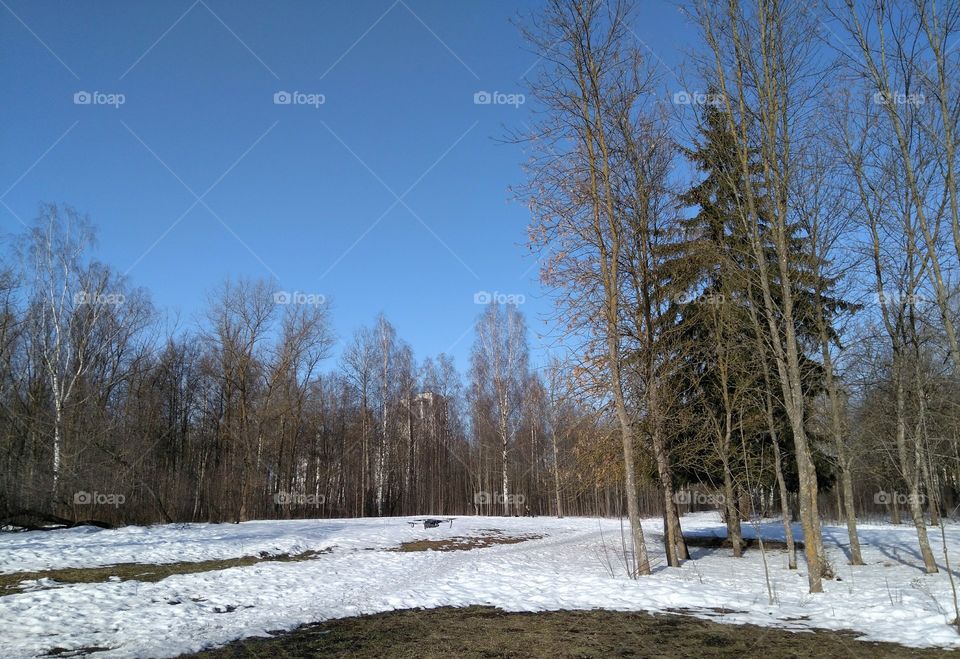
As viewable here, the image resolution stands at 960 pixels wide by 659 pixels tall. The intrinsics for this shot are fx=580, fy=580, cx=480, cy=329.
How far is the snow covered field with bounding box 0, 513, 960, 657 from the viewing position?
7.32m

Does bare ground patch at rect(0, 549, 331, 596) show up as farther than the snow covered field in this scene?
Yes

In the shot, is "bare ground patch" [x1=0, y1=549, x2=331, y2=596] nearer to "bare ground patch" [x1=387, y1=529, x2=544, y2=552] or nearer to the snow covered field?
the snow covered field

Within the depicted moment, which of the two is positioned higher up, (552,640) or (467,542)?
(552,640)

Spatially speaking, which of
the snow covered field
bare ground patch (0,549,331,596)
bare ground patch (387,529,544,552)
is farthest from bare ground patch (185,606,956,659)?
bare ground patch (387,529,544,552)

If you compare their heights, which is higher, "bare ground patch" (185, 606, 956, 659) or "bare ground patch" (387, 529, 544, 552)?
"bare ground patch" (185, 606, 956, 659)

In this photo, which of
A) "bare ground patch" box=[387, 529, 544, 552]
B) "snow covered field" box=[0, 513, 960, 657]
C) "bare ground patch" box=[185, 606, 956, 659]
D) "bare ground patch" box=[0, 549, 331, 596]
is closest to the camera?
"bare ground patch" box=[185, 606, 956, 659]

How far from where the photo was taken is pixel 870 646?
20.7ft

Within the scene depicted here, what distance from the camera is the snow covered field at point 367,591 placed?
7.32 meters

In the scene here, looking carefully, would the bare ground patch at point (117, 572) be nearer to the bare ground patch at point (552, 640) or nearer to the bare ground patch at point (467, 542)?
the bare ground patch at point (552, 640)

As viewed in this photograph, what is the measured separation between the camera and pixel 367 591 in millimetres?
11039

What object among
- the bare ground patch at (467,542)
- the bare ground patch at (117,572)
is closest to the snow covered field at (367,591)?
the bare ground patch at (117,572)

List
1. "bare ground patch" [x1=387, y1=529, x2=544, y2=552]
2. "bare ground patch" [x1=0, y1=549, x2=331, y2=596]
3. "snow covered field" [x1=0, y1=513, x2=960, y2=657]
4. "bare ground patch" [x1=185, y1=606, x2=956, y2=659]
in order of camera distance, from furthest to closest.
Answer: "bare ground patch" [x1=387, y1=529, x2=544, y2=552]
"bare ground patch" [x1=0, y1=549, x2=331, y2=596]
"snow covered field" [x1=0, y1=513, x2=960, y2=657]
"bare ground patch" [x1=185, y1=606, x2=956, y2=659]

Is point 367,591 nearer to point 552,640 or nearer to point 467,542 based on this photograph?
point 552,640

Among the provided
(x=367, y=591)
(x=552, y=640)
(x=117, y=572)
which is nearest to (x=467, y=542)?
(x=367, y=591)
